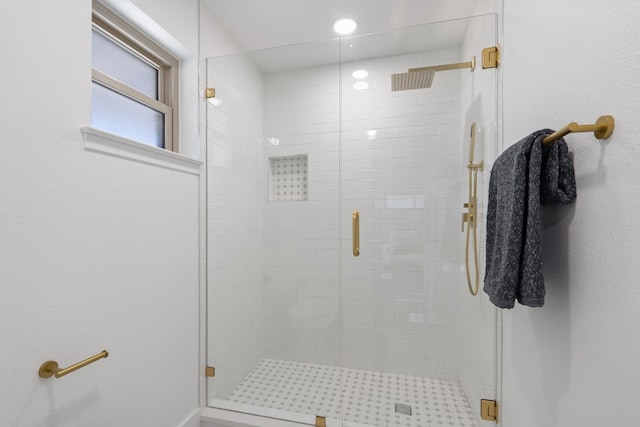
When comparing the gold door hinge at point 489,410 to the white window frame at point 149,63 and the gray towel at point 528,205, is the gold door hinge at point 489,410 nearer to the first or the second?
the gray towel at point 528,205

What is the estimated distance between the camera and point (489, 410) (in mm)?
1584

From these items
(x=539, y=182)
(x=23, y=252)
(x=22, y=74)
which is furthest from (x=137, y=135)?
(x=539, y=182)

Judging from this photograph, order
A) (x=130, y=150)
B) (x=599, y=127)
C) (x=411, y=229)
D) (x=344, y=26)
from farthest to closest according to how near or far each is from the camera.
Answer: (x=344, y=26) → (x=411, y=229) → (x=130, y=150) → (x=599, y=127)

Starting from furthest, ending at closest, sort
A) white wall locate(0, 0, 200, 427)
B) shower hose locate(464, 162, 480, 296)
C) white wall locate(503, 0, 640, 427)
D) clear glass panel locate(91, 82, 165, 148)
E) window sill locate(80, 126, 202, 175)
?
shower hose locate(464, 162, 480, 296) < clear glass panel locate(91, 82, 165, 148) < window sill locate(80, 126, 202, 175) < white wall locate(0, 0, 200, 427) < white wall locate(503, 0, 640, 427)

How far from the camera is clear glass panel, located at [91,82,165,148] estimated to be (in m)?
1.38

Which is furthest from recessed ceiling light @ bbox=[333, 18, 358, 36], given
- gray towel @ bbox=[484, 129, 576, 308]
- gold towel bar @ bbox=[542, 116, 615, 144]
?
gold towel bar @ bbox=[542, 116, 615, 144]

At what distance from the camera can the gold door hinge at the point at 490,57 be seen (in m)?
1.56

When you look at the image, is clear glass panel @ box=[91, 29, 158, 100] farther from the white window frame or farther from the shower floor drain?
the shower floor drain

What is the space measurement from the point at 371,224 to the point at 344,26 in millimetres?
1414

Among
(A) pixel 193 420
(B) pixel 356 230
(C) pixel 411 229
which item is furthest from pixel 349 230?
(A) pixel 193 420

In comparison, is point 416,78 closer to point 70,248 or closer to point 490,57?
point 490,57

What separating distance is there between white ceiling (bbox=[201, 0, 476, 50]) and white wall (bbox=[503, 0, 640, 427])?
0.95 meters

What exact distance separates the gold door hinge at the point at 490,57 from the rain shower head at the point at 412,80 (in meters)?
0.26

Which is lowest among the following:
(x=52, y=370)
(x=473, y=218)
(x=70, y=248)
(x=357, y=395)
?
(x=357, y=395)
